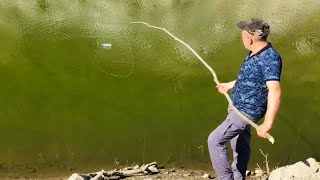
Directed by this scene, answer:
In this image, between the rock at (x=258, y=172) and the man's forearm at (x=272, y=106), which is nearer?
the man's forearm at (x=272, y=106)

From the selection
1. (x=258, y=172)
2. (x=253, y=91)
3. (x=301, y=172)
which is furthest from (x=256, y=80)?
(x=258, y=172)

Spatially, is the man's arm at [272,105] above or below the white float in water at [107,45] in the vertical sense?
below

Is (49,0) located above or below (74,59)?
above

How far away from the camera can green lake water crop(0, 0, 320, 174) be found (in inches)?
279

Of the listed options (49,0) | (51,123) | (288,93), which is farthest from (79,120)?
(288,93)

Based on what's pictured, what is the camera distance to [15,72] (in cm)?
726

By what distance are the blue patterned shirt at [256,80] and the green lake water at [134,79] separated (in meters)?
2.43

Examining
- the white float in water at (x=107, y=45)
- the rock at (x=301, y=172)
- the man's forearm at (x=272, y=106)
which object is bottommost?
the rock at (x=301, y=172)

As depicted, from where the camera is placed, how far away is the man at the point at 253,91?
4438mm

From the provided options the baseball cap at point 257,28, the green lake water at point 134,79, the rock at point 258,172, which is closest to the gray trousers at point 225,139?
the baseball cap at point 257,28

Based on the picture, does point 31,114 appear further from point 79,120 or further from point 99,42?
point 99,42

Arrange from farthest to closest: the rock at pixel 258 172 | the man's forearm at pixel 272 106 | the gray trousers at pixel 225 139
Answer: the rock at pixel 258 172 < the gray trousers at pixel 225 139 < the man's forearm at pixel 272 106

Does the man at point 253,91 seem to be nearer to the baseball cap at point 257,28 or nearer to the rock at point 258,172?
the baseball cap at point 257,28

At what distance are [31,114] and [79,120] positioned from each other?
529 millimetres
